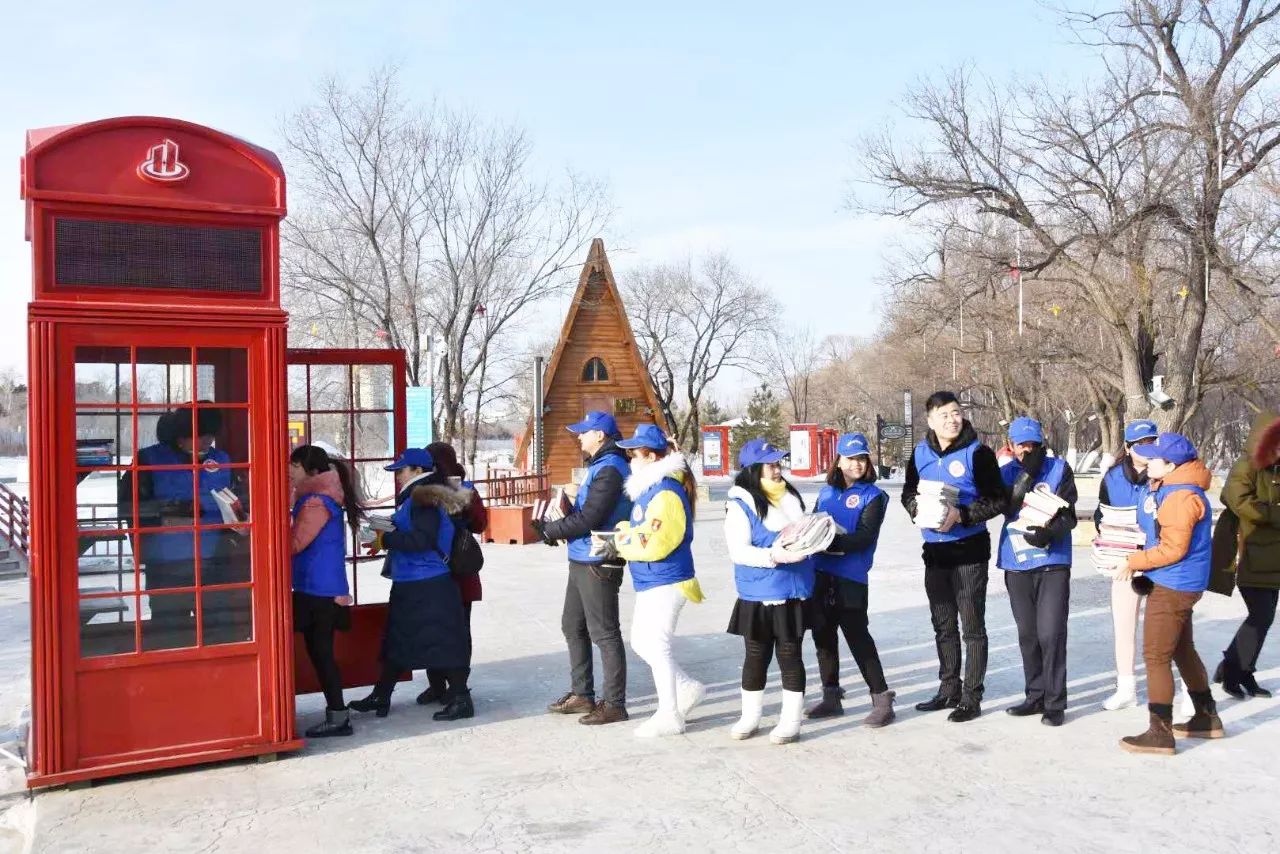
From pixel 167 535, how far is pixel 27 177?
175cm

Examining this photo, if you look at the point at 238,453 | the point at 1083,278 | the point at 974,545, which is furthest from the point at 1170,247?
the point at 238,453

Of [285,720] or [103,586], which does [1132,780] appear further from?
[103,586]

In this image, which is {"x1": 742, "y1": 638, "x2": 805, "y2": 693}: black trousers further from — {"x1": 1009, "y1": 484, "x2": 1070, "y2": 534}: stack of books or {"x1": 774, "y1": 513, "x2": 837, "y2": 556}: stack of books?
{"x1": 1009, "y1": 484, "x2": 1070, "y2": 534}: stack of books

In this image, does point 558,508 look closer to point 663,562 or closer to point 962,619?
point 663,562

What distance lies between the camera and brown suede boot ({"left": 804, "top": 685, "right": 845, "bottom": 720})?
6.26 m

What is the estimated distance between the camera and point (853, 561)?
20.0 ft

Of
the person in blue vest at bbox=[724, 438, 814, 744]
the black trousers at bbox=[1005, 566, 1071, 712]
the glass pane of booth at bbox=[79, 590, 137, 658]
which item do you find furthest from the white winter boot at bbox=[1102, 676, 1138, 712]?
the glass pane of booth at bbox=[79, 590, 137, 658]

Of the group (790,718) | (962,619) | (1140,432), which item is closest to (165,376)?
(790,718)

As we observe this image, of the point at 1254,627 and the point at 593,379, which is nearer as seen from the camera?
the point at 1254,627

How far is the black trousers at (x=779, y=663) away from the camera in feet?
18.4

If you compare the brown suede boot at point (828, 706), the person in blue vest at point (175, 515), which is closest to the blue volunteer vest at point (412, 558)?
the person in blue vest at point (175, 515)

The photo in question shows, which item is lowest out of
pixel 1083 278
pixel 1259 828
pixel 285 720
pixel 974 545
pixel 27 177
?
pixel 1259 828

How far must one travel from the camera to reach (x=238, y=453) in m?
5.35

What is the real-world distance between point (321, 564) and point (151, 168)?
2208 millimetres
